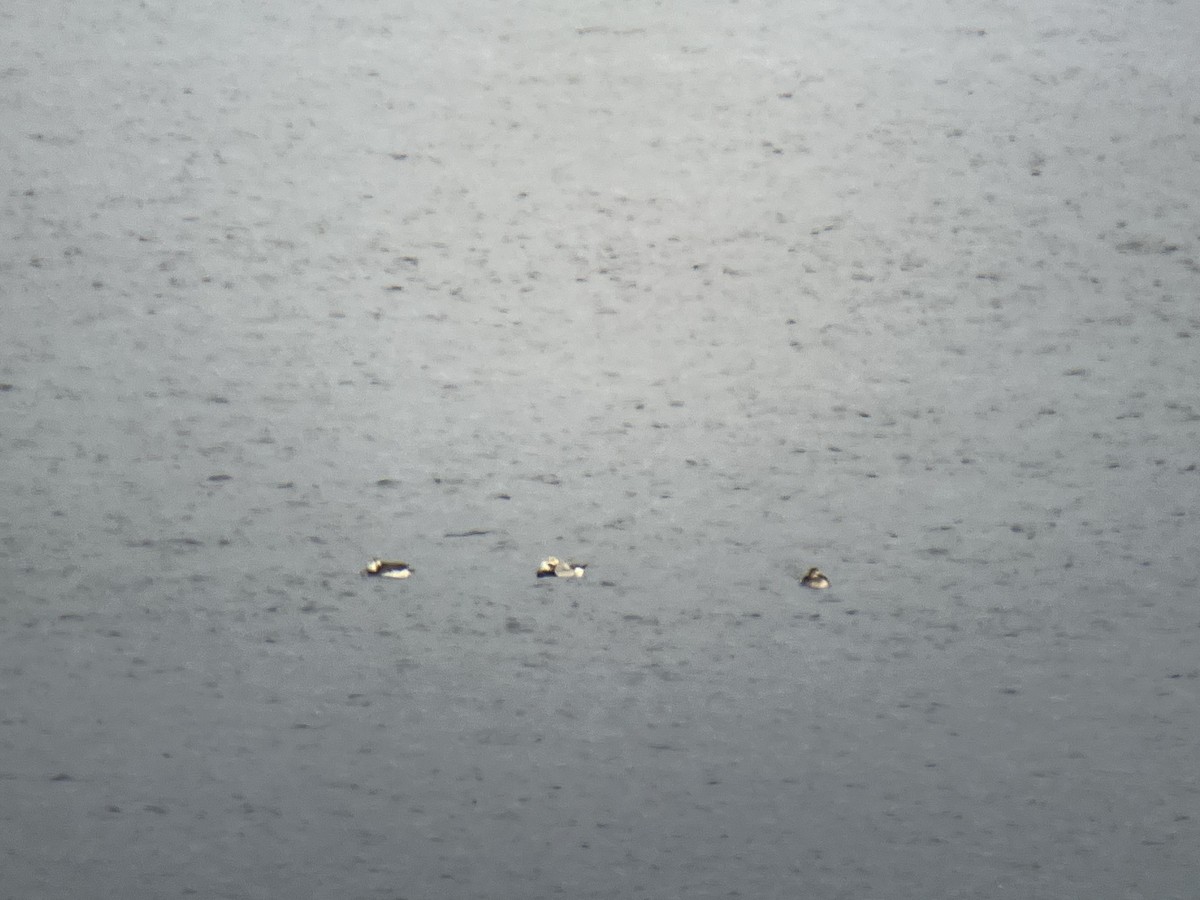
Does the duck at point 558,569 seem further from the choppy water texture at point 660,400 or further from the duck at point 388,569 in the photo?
the duck at point 388,569

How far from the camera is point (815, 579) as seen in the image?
919 millimetres

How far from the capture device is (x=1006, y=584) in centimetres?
92

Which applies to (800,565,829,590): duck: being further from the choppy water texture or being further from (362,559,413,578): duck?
(362,559,413,578): duck

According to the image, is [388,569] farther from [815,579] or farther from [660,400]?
[815,579]

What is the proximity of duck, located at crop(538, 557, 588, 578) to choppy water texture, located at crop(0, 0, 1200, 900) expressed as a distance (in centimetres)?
1

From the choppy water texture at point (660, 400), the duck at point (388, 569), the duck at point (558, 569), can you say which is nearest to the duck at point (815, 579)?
the choppy water texture at point (660, 400)

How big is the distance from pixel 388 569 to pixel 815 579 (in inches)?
19.5

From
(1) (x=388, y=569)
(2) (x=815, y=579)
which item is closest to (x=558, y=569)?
(1) (x=388, y=569)

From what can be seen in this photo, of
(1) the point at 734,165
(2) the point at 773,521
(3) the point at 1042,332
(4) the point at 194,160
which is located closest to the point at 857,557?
(2) the point at 773,521

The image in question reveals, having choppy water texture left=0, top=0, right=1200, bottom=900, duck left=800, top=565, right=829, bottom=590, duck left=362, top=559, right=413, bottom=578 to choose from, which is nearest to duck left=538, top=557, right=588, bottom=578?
choppy water texture left=0, top=0, right=1200, bottom=900

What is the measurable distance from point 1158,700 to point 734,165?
31.1 inches

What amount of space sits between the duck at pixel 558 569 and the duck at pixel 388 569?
0.15 meters

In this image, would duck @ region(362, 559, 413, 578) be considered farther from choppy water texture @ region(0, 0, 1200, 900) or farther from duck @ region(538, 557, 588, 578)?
duck @ region(538, 557, 588, 578)

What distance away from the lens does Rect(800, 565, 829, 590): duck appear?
919 mm
